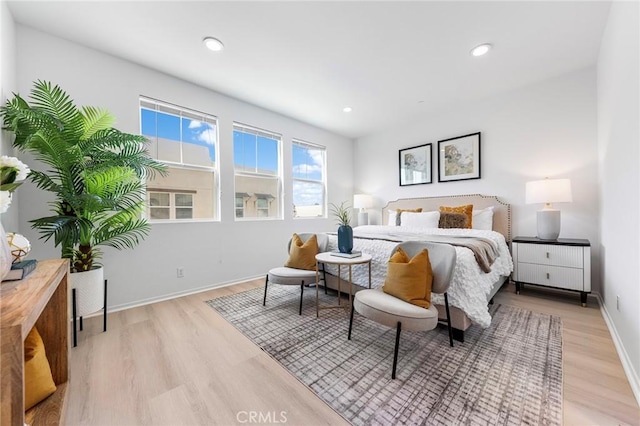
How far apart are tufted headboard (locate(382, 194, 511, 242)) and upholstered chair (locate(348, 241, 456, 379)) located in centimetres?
229

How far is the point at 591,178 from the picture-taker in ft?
9.52

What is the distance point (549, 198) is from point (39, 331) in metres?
4.43

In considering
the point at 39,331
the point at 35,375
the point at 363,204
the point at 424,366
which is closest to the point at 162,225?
the point at 39,331

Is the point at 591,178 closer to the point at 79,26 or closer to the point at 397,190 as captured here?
the point at 397,190

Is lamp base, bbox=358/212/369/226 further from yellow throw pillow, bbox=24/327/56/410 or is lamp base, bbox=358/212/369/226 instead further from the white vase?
the white vase

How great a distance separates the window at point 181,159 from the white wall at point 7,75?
0.94m

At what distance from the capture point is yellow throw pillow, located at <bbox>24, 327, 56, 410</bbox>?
1120mm

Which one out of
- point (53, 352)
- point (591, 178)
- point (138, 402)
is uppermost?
point (591, 178)

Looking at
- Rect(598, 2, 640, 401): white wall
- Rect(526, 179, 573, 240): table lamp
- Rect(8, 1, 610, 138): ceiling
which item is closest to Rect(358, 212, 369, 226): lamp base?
Rect(8, 1, 610, 138): ceiling

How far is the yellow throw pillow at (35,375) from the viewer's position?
112 centimetres

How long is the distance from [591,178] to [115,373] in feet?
16.3

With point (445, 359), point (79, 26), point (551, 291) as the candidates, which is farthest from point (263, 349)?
point (551, 291)

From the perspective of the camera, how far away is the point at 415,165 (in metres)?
4.43

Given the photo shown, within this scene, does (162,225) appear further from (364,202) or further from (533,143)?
(533,143)
